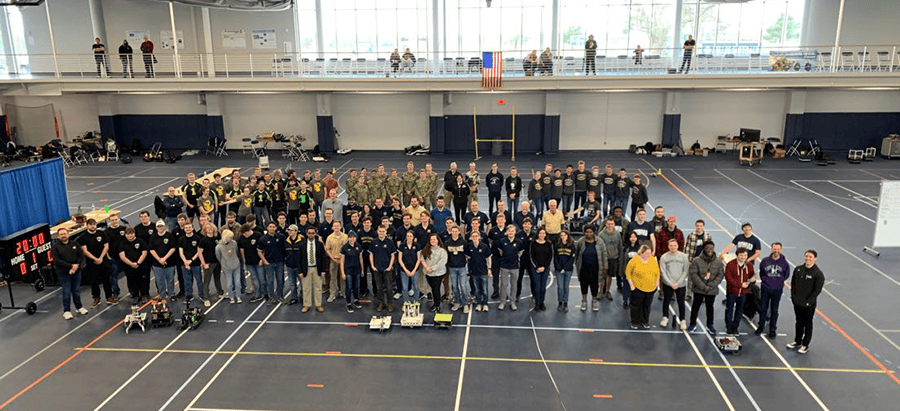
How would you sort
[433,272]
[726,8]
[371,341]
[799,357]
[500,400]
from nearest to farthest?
1. [500,400]
2. [799,357]
3. [371,341]
4. [433,272]
5. [726,8]

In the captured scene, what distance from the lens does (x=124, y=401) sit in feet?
30.7

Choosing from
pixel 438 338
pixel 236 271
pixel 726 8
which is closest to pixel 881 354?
pixel 438 338

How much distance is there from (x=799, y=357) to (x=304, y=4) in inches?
1231

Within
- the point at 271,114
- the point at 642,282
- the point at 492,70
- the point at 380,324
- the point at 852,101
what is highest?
the point at 492,70

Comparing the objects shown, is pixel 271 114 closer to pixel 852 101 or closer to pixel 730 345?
pixel 730 345

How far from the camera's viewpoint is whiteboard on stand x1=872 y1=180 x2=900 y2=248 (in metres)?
15.5

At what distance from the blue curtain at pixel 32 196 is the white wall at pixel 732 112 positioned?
2871cm

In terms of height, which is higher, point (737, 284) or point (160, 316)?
point (737, 284)

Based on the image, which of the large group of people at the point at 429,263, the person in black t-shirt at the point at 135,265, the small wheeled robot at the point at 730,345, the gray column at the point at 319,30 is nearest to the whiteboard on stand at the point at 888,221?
the large group of people at the point at 429,263

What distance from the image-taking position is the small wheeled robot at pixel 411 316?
11.7 meters

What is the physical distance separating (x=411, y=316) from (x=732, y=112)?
27.3 meters

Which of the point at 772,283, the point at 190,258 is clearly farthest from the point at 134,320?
the point at 772,283

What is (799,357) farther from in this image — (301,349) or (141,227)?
(141,227)

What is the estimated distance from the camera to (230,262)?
41.1 ft
